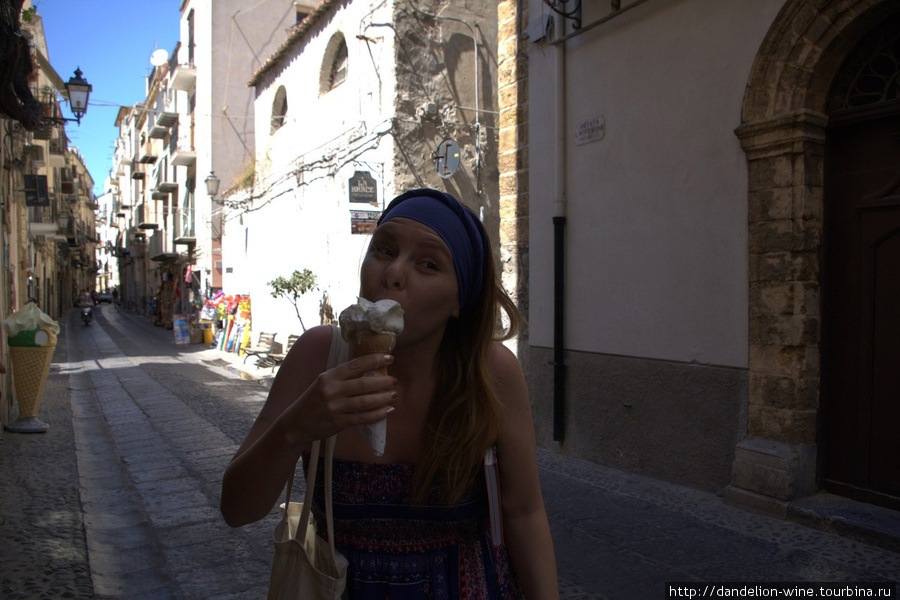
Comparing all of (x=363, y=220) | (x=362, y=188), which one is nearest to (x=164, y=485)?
(x=363, y=220)

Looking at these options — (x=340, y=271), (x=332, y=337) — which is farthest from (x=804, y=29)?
(x=340, y=271)

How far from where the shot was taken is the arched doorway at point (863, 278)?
187 inches

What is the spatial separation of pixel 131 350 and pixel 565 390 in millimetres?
17492

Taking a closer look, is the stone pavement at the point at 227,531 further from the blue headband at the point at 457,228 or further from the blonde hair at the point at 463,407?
the blue headband at the point at 457,228

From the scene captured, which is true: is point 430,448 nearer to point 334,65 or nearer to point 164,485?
point 164,485

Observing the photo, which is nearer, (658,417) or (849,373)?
(849,373)

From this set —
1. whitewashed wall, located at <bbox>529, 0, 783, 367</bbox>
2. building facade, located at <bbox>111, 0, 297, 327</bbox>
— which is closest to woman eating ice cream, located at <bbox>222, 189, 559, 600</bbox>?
whitewashed wall, located at <bbox>529, 0, 783, 367</bbox>

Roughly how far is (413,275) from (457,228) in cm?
16

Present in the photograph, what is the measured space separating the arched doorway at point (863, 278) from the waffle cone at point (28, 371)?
25.3 feet

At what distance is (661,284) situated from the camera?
6.05 meters

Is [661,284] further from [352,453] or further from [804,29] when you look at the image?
[352,453]

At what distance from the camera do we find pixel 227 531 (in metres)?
4.76

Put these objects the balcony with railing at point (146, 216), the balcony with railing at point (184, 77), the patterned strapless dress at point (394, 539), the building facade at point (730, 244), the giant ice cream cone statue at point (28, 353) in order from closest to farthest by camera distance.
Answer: the patterned strapless dress at point (394, 539) < the building facade at point (730, 244) < the giant ice cream cone statue at point (28, 353) < the balcony with railing at point (184, 77) < the balcony with railing at point (146, 216)

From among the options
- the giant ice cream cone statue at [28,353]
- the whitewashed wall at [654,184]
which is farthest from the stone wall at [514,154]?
the giant ice cream cone statue at [28,353]
